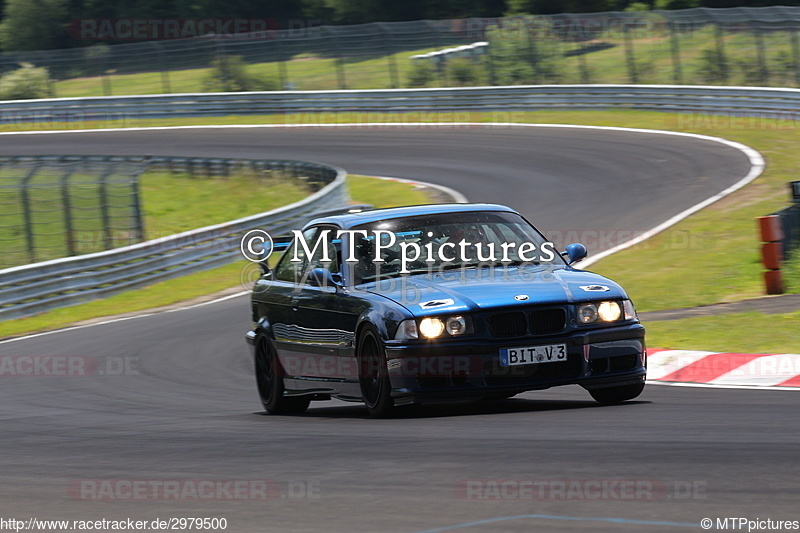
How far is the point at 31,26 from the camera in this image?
70312mm

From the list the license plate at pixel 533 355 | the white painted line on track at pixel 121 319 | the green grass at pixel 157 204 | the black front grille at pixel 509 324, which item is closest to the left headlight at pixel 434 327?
the black front grille at pixel 509 324

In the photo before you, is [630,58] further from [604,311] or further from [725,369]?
[604,311]

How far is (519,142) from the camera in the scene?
3189cm

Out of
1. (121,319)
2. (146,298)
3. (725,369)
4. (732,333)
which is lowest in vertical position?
(146,298)

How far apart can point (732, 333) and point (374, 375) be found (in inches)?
180

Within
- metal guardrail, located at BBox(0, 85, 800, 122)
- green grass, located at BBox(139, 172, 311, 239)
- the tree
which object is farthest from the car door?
the tree

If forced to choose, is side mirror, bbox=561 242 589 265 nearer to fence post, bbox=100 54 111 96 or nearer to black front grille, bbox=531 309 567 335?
black front grille, bbox=531 309 567 335

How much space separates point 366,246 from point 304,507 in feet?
12.3

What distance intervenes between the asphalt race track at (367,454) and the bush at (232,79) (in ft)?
98.6

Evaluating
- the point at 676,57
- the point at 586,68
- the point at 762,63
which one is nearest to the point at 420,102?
the point at 586,68

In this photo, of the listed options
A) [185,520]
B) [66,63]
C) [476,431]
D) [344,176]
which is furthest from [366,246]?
[66,63]

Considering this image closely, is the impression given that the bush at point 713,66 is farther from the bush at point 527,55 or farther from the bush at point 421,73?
the bush at point 421,73

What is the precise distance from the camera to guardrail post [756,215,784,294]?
547 inches

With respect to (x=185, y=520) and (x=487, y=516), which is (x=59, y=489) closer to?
(x=185, y=520)
